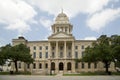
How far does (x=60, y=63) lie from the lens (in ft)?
334

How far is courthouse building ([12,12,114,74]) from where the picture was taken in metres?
101

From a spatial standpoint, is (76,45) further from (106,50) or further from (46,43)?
(106,50)

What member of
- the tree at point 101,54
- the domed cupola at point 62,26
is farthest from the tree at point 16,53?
the domed cupola at point 62,26

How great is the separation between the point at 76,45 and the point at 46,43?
1199 cm

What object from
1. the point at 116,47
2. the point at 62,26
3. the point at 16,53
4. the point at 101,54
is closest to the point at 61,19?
the point at 62,26

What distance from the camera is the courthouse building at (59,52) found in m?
101

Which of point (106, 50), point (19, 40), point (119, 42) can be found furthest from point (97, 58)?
point (19, 40)

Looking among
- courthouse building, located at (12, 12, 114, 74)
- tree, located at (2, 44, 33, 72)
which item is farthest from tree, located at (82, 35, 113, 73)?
courthouse building, located at (12, 12, 114, 74)

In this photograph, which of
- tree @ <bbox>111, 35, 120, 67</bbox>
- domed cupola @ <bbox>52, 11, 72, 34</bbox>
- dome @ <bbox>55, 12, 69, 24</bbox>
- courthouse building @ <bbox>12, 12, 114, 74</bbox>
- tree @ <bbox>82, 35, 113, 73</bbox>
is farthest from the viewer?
dome @ <bbox>55, 12, 69, 24</bbox>

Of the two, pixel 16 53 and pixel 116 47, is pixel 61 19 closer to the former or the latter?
pixel 16 53

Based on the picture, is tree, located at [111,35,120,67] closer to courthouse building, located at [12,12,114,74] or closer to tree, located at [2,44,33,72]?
tree, located at [2,44,33,72]

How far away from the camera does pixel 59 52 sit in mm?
105125

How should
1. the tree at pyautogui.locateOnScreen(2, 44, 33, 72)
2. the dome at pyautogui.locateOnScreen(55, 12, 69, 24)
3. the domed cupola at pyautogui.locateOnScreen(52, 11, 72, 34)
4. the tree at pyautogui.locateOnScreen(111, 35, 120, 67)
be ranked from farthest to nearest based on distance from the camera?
1. the dome at pyautogui.locateOnScreen(55, 12, 69, 24)
2. the domed cupola at pyautogui.locateOnScreen(52, 11, 72, 34)
3. the tree at pyautogui.locateOnScreen(2, 44, 33, 72)
4. the tree at pyautogui.locateOnScreen(111, 35, 120, 67)

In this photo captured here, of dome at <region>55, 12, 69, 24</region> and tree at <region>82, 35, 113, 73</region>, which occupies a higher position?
dome at <region>55, 12, 69, 24</region>
